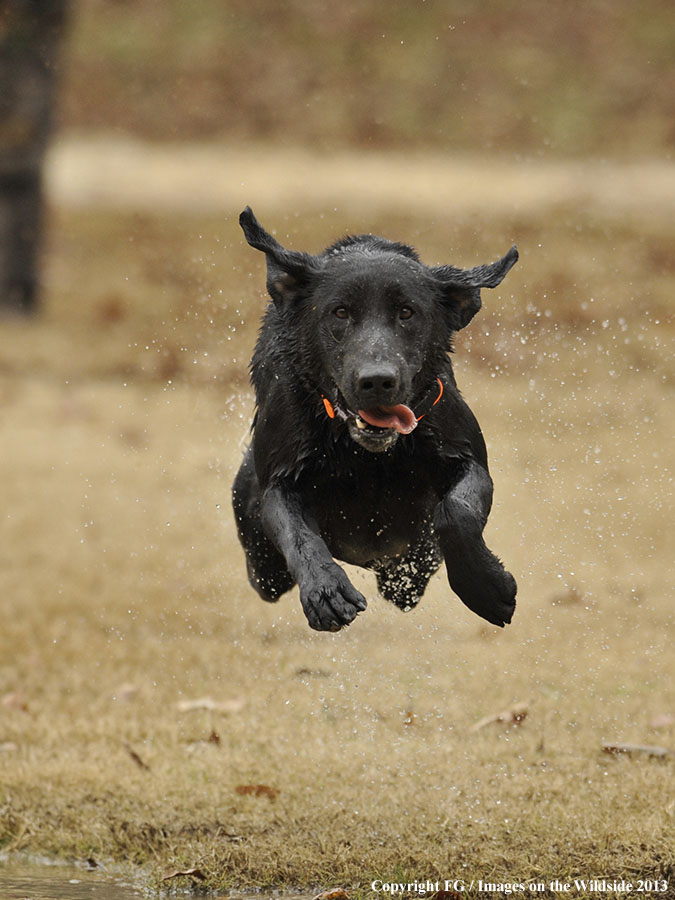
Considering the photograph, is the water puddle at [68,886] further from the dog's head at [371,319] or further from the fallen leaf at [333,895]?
the dog's head at [371,319]

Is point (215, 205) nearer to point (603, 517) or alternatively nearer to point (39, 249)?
point (39, 249)

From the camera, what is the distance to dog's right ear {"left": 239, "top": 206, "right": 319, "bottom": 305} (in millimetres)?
3852

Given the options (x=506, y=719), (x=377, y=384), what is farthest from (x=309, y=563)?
(x=506, y=719)

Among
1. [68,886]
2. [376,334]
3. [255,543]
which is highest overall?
[376,334]

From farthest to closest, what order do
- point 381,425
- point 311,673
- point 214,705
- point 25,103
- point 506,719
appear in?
point 25,103 < point 311,673 < point 214,705 < point 506,719 < point 381,425

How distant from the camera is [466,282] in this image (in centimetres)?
394

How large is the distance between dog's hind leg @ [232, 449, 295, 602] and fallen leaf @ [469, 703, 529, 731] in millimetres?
992

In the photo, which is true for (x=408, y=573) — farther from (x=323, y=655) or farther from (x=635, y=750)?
(x=323, y=655)

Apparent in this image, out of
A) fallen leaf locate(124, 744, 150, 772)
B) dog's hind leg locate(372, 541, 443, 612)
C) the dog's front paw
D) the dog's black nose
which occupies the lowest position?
fallen leaf locate(124, 744, 150, 772)

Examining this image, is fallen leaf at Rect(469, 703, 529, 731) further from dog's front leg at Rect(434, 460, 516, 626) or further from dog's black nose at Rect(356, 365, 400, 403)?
dog's black nose at Rect(356, 365, 400, 403)

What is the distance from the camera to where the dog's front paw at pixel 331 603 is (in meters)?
3.51

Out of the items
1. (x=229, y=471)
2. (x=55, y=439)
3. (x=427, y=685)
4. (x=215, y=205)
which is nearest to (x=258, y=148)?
(x=215, y=205)

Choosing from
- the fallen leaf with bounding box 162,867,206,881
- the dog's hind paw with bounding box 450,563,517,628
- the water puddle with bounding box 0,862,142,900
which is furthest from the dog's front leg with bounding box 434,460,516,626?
the water puddle with bounding box 0,862,142,900

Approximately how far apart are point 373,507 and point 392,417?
20.6 inches
